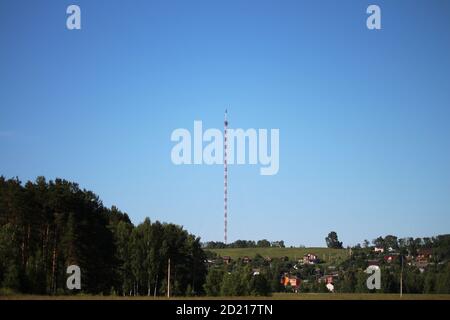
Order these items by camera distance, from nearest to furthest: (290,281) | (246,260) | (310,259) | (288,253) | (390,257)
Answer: (390,257), (290,281), (246,260), (310,259), (288,253)

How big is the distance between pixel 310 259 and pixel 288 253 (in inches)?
430

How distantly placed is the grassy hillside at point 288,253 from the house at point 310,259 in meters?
1.22

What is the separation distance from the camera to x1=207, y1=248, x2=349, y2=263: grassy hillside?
16288cm

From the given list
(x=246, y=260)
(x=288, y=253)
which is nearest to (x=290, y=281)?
(x=246, y=260)

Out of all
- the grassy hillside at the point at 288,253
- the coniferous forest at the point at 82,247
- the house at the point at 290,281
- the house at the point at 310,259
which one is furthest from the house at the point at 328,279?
the coniferous forest at the point at 82,247

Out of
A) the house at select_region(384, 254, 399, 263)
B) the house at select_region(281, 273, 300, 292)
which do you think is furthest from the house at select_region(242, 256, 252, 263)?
the house at select_region(384, 254, 399, 263)

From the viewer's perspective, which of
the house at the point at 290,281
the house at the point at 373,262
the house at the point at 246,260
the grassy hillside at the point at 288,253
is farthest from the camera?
the grassy hillside at the point at 288,253

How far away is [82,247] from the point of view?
70.5m

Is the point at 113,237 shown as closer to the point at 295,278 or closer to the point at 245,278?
the point at 245,278

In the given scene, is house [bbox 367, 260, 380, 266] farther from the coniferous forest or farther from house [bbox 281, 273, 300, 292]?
the coniferous forest

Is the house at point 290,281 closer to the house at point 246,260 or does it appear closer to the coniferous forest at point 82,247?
the house at point 246,260

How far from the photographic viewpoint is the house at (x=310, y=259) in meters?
167

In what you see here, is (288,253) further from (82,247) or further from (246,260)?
(82,247)
